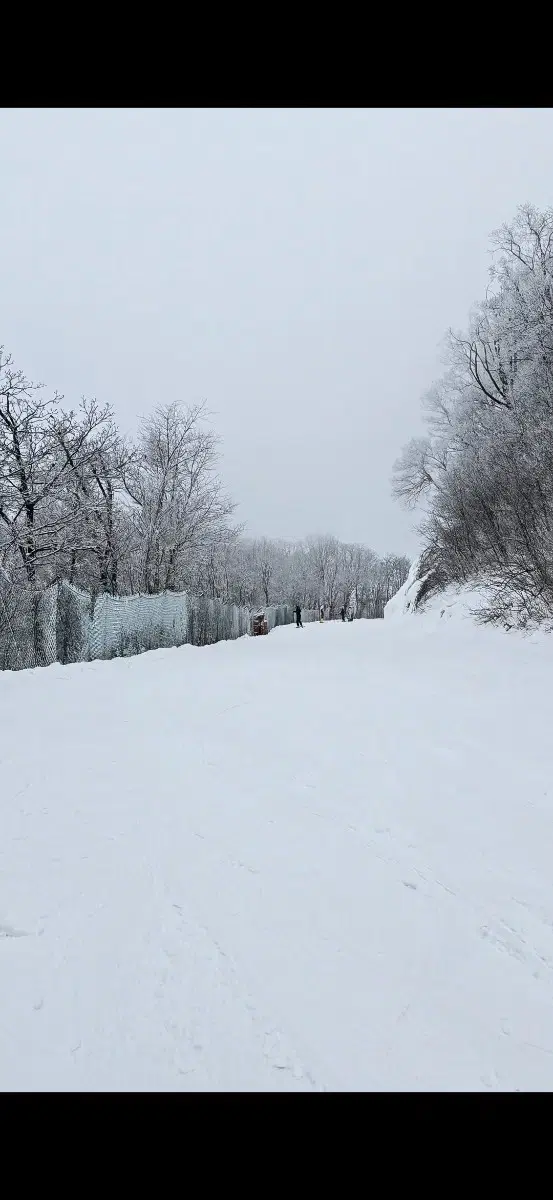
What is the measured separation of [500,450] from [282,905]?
14.0 m

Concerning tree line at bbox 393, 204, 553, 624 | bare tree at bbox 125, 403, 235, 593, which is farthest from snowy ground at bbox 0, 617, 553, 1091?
bare tree at bbox 125, 403, 235, 593

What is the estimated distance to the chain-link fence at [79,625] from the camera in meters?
10.0

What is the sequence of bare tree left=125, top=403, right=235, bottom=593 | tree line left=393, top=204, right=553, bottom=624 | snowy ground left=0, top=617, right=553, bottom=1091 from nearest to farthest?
snowy ground left=0, top=617, right=553, bottom=1091
tree line left=393, top=204, right=553, bottom=624
bare tree left=125, top=403, right=235, bottom=593

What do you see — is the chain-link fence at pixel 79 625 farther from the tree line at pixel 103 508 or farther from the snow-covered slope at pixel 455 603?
the snow-covered slope at pixel 455 603

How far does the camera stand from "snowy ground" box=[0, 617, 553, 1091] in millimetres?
1472

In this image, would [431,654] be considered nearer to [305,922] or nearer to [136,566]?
[305,922]

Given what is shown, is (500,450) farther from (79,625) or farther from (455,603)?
(79,625)

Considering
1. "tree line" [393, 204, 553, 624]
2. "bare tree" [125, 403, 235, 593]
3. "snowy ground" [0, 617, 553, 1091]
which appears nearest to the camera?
"snowy ground" [0, 617, 553, 1091]

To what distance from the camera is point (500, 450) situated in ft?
44.0

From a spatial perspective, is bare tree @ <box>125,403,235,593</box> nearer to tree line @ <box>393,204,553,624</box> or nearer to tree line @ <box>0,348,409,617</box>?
tree line @ <box>0,348,409,617</box>

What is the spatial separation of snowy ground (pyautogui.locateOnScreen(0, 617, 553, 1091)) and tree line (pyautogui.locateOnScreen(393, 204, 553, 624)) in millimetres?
4102

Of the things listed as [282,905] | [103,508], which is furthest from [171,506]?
[282,905]
